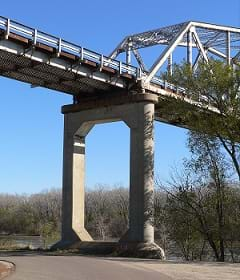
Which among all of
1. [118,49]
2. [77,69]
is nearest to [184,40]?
[118,49]

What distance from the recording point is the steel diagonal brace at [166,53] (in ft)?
150

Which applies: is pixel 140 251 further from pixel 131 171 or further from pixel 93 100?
pixel 93 100

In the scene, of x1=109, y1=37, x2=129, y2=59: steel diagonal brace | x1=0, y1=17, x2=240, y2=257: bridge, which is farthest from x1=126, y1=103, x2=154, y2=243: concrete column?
x1=109, y1=37, x2=129, y2=59: steel diagonal brace

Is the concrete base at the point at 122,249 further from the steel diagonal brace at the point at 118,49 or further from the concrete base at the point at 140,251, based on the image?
the steel diagonal brace at the point at 118,49

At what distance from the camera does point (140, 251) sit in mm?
38344

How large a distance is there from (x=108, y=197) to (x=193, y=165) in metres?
71.3

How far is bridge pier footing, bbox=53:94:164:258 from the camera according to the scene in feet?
131

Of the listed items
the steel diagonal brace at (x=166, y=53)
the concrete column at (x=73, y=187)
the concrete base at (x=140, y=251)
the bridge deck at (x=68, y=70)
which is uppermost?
the steel diagonal brace at (x=166, y=53)

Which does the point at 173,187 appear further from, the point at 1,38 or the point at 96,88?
the point at 1,38

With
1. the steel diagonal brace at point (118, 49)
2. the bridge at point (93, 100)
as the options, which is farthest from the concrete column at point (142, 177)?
the steel diagonal brace at point (118, 49)

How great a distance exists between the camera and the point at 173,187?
138 ft

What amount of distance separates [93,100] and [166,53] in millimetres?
10088

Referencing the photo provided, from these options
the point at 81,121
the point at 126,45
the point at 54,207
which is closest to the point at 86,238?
the point at 81,121

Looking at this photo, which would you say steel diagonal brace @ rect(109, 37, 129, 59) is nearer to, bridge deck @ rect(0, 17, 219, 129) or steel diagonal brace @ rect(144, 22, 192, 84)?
steel diagonal brace @ rect(144, 22, 192, 84)
